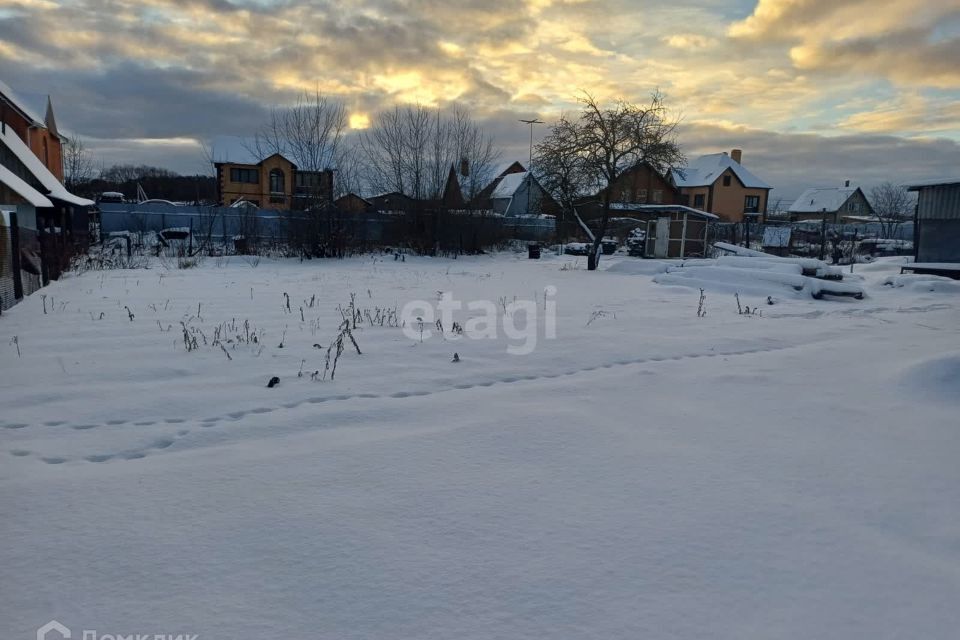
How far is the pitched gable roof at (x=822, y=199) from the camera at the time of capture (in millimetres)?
56541

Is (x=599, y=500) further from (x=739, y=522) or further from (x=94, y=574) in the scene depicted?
(x=94, y=574)

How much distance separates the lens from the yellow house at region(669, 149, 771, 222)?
4862cm

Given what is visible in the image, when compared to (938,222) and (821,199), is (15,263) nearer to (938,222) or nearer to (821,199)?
(938,222)

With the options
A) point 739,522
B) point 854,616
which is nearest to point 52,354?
point 739,522

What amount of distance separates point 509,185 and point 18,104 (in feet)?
96.6

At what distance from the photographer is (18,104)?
70.0 ft

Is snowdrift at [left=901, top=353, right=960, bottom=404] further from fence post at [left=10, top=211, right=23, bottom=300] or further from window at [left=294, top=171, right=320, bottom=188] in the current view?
window at [left=294, top=171, right=320, bottom=188]

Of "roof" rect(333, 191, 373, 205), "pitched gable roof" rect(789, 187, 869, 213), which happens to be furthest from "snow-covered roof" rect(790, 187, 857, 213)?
"roof" rect(333, 191, 373, 205)

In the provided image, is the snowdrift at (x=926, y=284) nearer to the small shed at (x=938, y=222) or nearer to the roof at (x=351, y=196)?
the small shed at (x=938, y=222)

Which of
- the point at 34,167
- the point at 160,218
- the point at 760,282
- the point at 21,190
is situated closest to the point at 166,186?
the point at 160,218

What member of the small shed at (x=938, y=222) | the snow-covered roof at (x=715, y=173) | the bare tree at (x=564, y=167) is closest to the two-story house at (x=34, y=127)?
the bare tree at (x=564, y=167)

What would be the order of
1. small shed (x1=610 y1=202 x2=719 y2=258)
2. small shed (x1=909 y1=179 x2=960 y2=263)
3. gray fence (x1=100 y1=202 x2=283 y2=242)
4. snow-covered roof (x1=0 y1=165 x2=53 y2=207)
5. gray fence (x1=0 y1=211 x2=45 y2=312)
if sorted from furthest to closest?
1. gray fence (x1=100 y1=202 x2=283 y2=242)
2. small shed (x1=610 y1=202 x2=719 y2=258)
3. small shed (x1=909 y1=179 x2=960 y2=263)
4. snow-covered roof (x1=0 y1=165 x2=53 y2=207)
5. gray fence (x1=0 y1=211 x2=45 y2=312)

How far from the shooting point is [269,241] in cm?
2259
